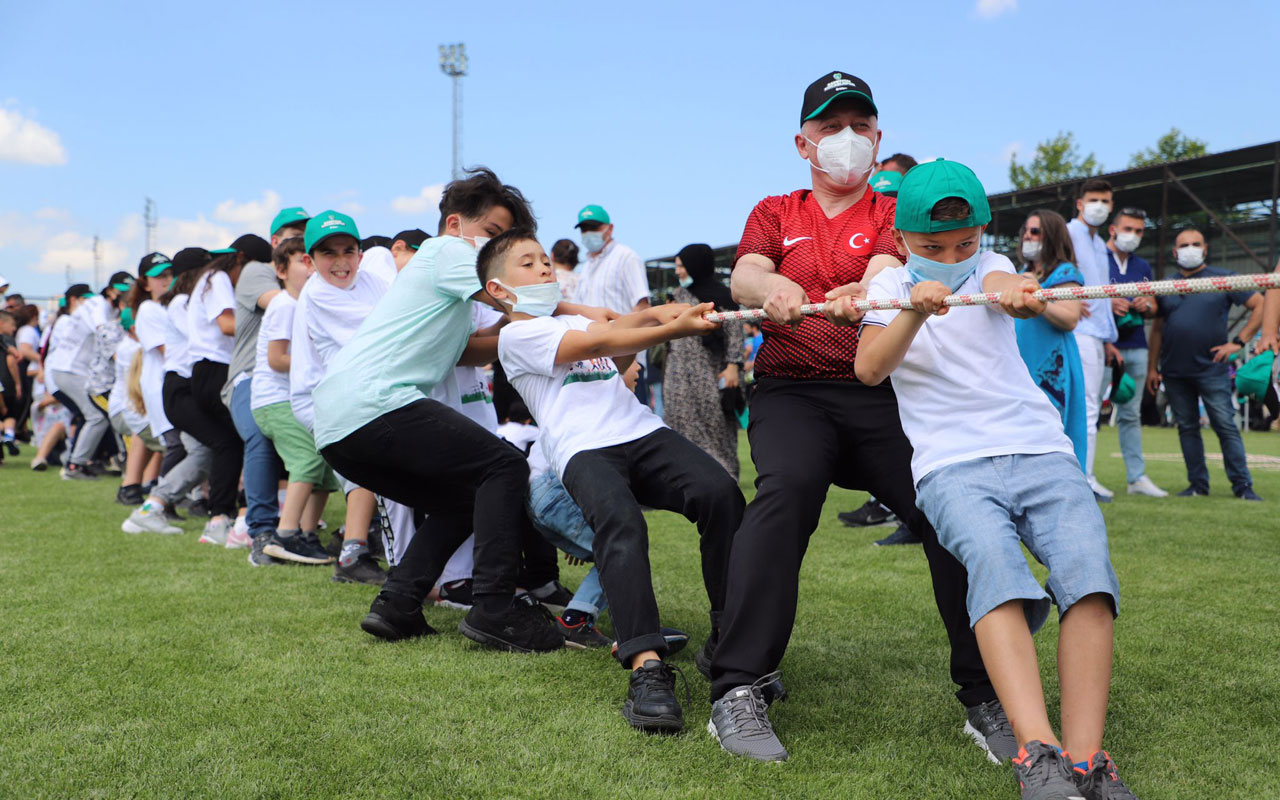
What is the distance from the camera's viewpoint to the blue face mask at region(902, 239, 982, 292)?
2637mm

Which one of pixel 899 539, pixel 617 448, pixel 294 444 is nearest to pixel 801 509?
pixel 617 448

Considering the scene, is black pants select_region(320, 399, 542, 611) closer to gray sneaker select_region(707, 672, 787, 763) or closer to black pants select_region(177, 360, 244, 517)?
gray sneaker select_region(707, 672, 787, 763)

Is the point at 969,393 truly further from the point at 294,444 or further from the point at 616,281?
the point at 616,281

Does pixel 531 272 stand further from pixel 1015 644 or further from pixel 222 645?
pixel 1015 644

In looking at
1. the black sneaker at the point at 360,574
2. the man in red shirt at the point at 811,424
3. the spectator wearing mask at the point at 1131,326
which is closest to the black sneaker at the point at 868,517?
the spectator wearing mask at the point at 1131,326

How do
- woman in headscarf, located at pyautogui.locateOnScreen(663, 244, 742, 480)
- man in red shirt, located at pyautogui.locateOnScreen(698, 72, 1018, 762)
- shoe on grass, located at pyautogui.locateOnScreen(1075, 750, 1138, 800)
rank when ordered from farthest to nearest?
woman in headscarf, located at pyautogui.locateOnScreen(663, 244, 742, 480), man in red shirt, located at pyautogui.locateOnScreen(698, 72, 1018, 762), shoe on grass, located at pyautogui.locateOnScreen(1075, 750, 1138, 800)

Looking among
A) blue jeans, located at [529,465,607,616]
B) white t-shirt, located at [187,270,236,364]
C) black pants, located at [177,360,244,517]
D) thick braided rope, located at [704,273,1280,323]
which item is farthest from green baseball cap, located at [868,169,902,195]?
black pants, located at [177,360,244,517]

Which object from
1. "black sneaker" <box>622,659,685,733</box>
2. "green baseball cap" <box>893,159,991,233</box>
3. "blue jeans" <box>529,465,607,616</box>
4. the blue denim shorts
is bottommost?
"black sneaker" <box>622,659,685,733</box>

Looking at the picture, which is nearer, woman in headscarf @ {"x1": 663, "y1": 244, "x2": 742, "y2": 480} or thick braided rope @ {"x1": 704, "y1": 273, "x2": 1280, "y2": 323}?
thick braided rope @ {"x1": 704, "y1": 273, "x2": 1280, "y2": 323}

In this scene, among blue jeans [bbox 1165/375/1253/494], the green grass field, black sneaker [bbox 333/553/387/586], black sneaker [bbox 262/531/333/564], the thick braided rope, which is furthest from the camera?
blue jeans [bbox 1165/375/1253/494]

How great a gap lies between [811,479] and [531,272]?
4.63ft

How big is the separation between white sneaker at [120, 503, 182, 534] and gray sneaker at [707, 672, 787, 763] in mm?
5031

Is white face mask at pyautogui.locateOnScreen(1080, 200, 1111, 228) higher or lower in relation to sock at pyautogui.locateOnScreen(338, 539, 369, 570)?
higher

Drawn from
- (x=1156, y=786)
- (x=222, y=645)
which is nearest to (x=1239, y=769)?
(x=1156, y=786)
